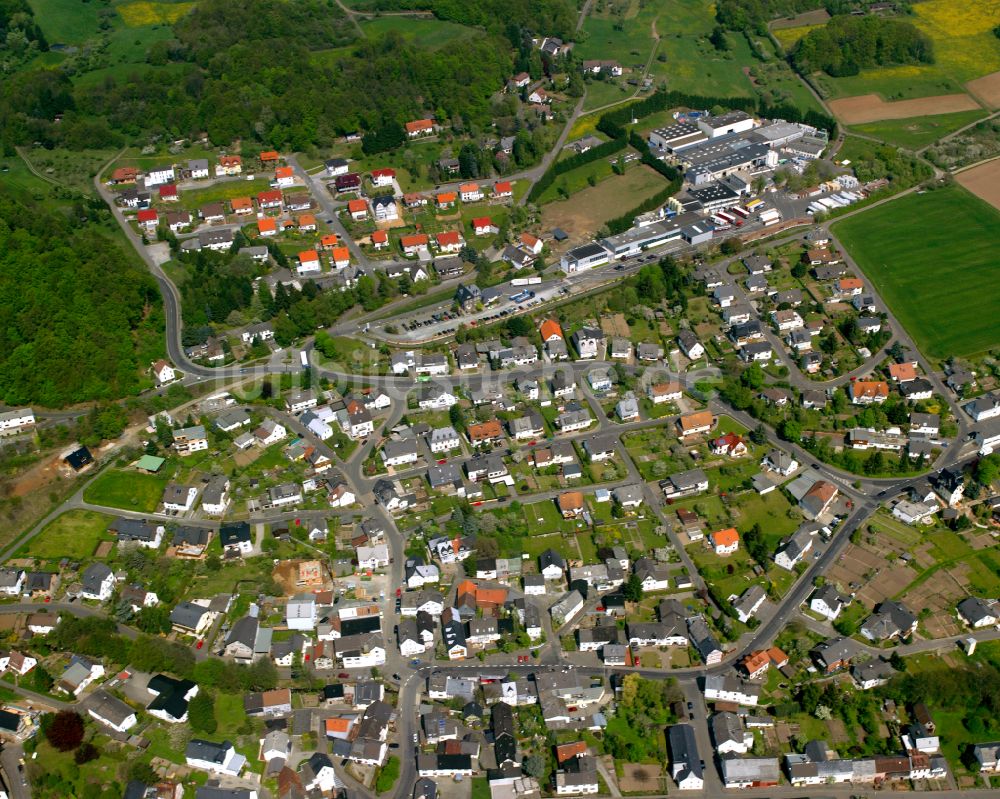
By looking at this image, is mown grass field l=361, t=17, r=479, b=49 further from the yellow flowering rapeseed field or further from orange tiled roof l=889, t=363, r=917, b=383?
orange tiled roof l=889, t=363, r=917, b=383

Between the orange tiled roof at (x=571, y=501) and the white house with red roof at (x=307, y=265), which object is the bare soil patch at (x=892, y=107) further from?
the orange tiled roof at (x=571, y=501)

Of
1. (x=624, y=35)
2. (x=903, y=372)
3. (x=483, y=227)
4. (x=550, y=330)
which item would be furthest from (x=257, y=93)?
(x=903, y=372)

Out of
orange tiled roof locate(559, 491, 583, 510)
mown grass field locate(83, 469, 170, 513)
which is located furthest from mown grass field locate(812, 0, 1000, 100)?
mown grass field locate(83, 469, 170, 513)

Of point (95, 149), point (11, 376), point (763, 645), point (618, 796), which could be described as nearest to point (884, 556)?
point (763, 645)

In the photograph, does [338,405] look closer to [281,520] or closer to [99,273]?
[281,520]

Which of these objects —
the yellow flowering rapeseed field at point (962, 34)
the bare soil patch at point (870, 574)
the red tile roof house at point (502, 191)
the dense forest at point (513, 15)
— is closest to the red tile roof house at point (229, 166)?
the red tile roof house at point (502, 191)

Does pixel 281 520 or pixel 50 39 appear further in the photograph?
pixel 50 39
